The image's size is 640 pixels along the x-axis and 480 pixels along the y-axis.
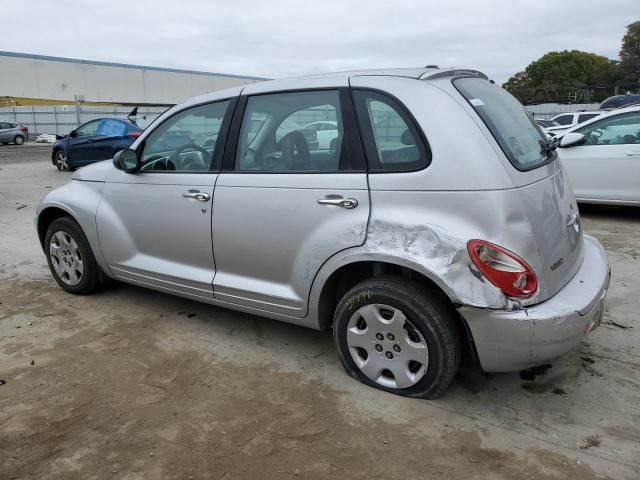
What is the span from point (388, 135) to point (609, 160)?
5.46 metres

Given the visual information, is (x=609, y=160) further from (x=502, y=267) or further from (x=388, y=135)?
(x=502, y=267)

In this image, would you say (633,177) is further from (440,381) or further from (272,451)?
(272,451)

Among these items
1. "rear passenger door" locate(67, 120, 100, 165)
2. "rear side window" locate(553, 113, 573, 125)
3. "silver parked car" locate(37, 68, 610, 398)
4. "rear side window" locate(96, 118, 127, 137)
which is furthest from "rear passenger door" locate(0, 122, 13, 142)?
"silver parked car" locate(37, 68, 610, 398)

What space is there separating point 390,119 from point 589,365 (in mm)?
1957

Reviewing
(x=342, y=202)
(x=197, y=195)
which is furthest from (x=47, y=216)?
(x=342, y=202)

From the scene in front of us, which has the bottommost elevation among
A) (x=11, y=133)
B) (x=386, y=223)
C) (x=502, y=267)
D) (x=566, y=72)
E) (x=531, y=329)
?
(x=531, y=329)

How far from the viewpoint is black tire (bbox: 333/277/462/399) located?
8.90ft

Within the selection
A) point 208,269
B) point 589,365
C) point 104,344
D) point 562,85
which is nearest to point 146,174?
point 208,269

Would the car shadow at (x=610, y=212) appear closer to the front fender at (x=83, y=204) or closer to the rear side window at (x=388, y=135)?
the rear side window at (x=388, y=135)

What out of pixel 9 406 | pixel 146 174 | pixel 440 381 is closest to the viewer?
pixel 440 381

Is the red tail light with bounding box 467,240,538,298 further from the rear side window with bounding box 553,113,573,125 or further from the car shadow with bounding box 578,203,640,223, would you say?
the rear side window with bounding box 553,113,573,125

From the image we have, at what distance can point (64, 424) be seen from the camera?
283 centimetres

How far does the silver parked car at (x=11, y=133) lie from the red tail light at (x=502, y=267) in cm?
3041

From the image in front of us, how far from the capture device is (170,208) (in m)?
3.73
